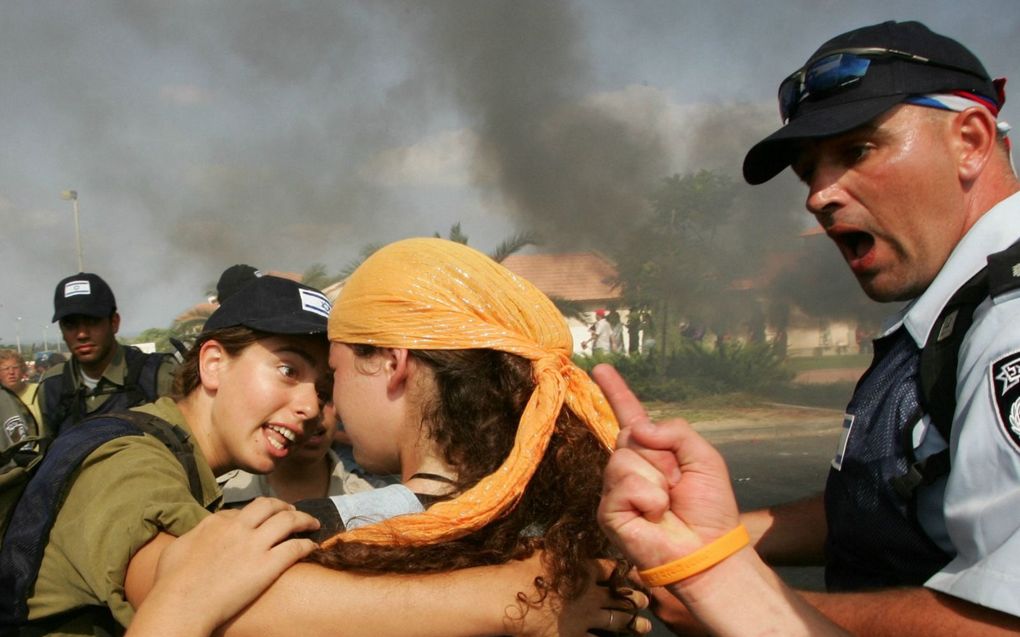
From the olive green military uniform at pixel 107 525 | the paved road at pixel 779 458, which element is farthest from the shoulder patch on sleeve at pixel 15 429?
the paved road at pixel 779 458

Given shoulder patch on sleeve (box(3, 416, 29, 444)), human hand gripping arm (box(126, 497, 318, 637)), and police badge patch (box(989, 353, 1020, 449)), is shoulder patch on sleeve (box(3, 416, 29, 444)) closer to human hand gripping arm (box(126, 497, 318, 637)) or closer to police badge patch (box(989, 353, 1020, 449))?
human hand gripping arm (box(126, 497, 318, 637))

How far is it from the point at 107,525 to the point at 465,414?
722 mm

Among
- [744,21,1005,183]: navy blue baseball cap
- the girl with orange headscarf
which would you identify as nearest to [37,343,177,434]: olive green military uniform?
the girl with orange headscarf

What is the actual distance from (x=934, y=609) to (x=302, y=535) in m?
1.09

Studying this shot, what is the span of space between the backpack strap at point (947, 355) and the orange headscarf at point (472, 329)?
1.84 feet

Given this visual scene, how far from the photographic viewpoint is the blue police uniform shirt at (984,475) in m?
1.11

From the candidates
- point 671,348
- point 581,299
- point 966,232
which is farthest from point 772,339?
point 966,232

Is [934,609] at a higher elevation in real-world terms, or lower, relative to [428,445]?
lower

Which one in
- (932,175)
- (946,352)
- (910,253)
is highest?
(932,175)

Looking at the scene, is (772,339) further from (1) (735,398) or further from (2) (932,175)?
(2) (932,175)

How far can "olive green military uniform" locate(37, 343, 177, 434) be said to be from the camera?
4871 mm

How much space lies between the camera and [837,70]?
1.70 metres

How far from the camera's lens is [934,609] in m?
1.18

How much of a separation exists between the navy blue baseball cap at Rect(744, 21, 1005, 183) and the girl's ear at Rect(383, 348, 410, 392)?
961 millimetres
